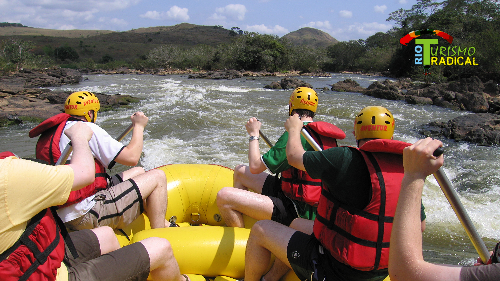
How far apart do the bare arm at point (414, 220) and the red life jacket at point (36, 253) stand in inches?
52.8

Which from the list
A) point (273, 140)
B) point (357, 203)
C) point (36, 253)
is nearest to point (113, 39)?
point (273, 140)

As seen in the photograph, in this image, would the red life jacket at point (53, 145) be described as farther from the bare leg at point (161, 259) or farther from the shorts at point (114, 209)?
the bare leg at point (161, 259)

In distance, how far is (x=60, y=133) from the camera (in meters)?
2.22

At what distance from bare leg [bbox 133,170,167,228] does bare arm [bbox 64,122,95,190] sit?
3.08 feet

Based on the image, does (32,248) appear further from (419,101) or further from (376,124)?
(419,101)

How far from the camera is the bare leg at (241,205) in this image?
2.46 metres

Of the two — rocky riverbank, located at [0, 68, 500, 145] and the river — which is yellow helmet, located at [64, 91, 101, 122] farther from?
rocky riverbank, located at [0, 68, 500, 145]

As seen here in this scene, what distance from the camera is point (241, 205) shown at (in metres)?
2.52

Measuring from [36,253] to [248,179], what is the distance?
5.91 feet

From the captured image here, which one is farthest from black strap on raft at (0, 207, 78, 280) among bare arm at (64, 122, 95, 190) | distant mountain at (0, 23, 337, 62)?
distant mountain at (0, 23, 337, 62)

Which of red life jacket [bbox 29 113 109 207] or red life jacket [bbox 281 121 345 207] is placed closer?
red life jacket [bbox 29 113 109 207]

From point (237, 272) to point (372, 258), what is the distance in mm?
1140

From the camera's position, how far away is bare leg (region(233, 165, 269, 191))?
113 inches

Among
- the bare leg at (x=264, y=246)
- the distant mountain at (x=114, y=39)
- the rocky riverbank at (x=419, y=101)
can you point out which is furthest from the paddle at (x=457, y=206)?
the distant mountain at (x=114, y=39)
